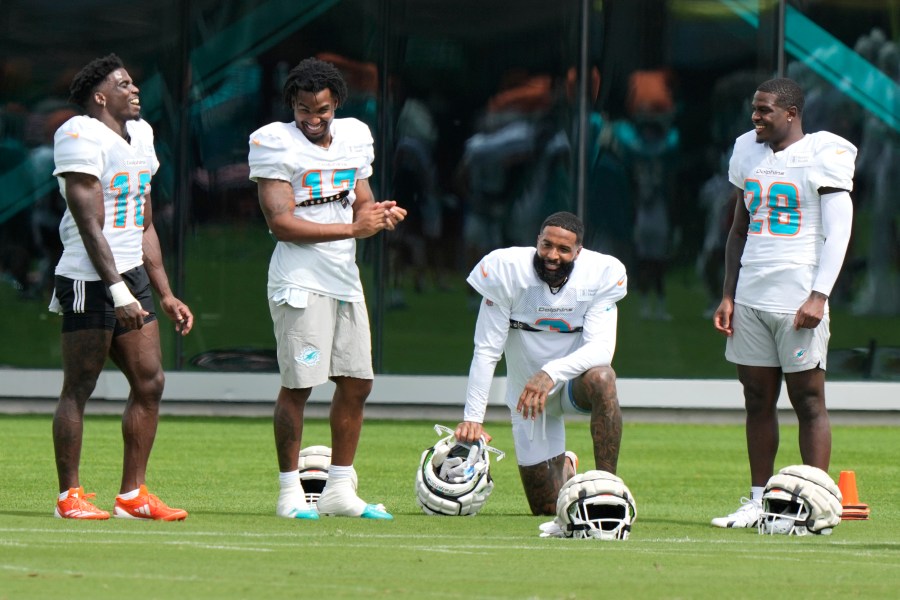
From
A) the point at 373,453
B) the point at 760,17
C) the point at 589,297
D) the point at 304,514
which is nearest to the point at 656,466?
the point at 373,453

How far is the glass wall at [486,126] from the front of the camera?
611 inches

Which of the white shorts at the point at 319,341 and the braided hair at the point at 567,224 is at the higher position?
the braided hair at the point at 567,224

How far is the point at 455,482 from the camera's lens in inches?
340

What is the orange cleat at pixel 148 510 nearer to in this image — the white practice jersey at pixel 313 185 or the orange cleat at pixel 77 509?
the orange cleat at pixel 77 509

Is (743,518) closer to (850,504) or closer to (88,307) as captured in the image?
(850,504)

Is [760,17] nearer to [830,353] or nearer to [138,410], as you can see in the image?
[830,353]

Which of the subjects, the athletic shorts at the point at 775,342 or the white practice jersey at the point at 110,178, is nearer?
the white practice jersey at the point at 110,178

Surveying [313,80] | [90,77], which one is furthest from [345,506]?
[90,77]

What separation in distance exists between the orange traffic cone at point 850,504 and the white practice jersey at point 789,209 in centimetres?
103

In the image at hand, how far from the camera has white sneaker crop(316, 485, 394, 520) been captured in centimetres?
827

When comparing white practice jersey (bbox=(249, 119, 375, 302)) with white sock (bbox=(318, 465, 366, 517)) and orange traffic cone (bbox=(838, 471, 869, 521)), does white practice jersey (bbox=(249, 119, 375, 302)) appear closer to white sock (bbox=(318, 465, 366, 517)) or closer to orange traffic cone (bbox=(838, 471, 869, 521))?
white sock (bbox=(318, 465, 366, 517))

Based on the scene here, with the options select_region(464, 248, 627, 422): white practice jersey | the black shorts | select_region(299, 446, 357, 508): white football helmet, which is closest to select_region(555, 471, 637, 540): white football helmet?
select_region(464, 248, 627, 422): white practice jersey

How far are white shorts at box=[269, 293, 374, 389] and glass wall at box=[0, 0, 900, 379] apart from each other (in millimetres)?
7317

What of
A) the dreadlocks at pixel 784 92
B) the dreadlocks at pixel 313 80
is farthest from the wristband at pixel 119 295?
the dreadlocks at pixel 784 92
